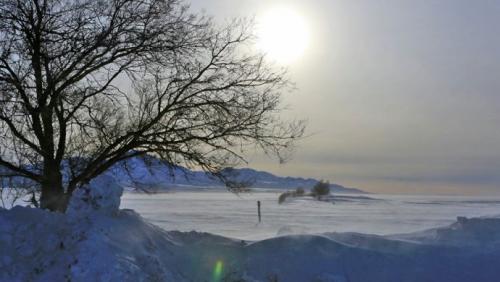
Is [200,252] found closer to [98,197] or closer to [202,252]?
[202,252]

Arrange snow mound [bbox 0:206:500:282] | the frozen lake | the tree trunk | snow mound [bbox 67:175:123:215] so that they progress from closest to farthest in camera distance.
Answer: snow mound [bbox 0:206:500:282] → snow mound [bbox 67:175:123:215] → the tree trunk → the frozen lake

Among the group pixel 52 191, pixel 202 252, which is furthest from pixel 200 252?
pixel 52 191

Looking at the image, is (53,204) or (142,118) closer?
(53,204)

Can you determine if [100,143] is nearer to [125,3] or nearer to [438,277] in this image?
[125,3]

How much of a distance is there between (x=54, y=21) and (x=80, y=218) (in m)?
3.54

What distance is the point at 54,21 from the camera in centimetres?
992

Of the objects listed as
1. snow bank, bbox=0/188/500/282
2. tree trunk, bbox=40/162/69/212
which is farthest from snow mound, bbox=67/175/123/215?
tree trunk, bbox=40/162/69/212

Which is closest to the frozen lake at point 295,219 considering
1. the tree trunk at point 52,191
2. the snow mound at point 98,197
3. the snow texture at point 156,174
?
the snow texture at point 156,174

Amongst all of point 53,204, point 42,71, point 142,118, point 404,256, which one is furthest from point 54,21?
point 404,256

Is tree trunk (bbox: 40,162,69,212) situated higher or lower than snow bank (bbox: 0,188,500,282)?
higher

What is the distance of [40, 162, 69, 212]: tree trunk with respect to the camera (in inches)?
426

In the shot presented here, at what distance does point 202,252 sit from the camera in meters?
10.7

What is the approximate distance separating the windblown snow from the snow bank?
0.02 m

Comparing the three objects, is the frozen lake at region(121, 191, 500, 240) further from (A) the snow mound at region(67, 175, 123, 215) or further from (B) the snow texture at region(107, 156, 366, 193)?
(A) the snow mound at region(67, 175, 123, 215)
